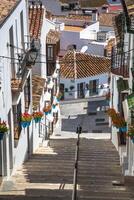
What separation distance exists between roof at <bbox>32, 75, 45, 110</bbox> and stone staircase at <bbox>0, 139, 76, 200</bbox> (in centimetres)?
300

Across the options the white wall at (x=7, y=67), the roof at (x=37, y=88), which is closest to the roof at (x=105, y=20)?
the roof at (x=37, y=88)

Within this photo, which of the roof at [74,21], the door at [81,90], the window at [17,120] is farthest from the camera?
the roof at [74,21]

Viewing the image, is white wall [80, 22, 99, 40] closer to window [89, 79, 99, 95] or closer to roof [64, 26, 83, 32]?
roof [64, 26, 83, 32]

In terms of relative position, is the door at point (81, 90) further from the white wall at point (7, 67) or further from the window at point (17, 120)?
the window at point (17, 120)

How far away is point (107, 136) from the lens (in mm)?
30844

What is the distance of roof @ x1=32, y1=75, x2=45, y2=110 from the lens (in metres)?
24.5

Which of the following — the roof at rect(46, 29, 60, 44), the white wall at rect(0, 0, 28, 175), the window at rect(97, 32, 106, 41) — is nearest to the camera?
the white wall at rect(0, 0, 28, 175)

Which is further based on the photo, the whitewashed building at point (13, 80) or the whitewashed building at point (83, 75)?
the whitewashed building at point (83, 75)

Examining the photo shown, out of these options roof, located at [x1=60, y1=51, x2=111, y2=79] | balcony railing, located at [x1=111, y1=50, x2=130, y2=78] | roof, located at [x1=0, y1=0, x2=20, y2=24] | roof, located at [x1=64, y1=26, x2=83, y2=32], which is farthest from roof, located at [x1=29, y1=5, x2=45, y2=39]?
roof, located at [x1=64, y1=26, x2=83, y2=32]

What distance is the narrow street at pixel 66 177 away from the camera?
1330 cm

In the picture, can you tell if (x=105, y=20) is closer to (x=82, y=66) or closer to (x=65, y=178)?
(x=82, y=66)

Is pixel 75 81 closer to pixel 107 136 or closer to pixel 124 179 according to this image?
pixel 107 136

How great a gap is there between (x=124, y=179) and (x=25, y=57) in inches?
232

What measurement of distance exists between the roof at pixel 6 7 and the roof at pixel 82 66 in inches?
929
